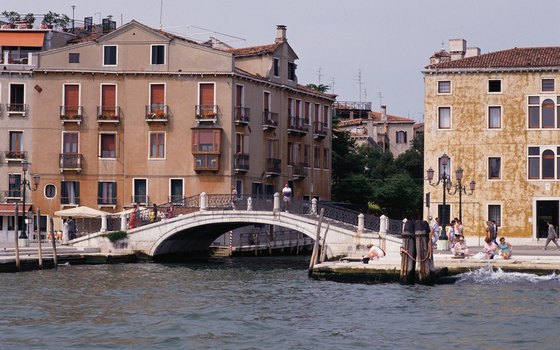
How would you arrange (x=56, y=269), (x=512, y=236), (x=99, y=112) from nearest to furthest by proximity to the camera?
1. (x=56, y=269)
2. (x=512, y=236)
3. (x=99, y=112)

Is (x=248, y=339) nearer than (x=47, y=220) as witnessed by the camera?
Yes

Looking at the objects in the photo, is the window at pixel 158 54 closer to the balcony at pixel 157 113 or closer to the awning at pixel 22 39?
the balcony at pixel 157 113

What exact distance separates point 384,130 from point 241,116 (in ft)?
110

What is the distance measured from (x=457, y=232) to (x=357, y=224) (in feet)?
12.7

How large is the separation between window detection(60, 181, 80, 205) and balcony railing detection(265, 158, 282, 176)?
824 centimetres

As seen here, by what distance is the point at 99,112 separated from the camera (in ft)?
157

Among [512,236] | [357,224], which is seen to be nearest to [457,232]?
[357,224]

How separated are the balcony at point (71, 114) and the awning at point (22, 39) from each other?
336 cm

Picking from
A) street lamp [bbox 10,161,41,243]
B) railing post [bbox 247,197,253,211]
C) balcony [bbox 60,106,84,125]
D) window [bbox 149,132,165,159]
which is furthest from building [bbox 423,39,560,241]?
street lamp [bbox 10,161,41,243]

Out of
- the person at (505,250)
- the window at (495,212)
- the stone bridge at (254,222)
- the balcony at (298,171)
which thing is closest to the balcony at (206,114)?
the stone bridge at (254,222)

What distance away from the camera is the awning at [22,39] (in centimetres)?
4912

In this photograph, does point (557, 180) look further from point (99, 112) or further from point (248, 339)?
point (248, 339)

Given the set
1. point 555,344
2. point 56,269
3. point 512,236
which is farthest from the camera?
point 512,236

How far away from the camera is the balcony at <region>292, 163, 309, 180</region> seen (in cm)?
5328
